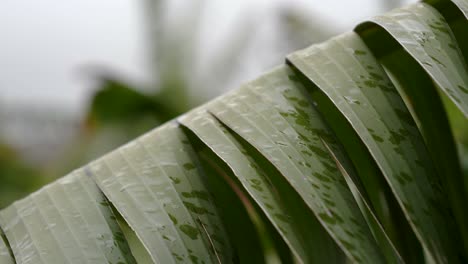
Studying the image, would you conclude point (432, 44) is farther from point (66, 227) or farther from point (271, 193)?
point (66, 227)

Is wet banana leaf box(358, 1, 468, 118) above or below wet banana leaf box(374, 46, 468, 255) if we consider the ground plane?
above

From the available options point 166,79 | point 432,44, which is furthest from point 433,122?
point 166,79

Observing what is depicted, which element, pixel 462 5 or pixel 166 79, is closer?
pixel 462 5

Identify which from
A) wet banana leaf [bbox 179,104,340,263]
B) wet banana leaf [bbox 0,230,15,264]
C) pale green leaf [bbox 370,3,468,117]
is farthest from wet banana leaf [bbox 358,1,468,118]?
wet banana leaf [bbox 0,230,15,264]

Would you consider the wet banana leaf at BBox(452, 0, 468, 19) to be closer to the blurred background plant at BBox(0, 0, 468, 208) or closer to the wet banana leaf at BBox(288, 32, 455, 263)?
the wet banana leaf at BBox(288, 32, 455, 263)

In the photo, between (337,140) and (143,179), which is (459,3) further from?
(143,179)

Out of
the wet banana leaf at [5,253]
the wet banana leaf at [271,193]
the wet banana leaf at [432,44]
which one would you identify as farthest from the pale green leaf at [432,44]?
the wet banana leaf at [5,253]

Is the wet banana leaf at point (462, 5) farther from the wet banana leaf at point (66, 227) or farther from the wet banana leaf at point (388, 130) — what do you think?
the wet banana leaf at point (66, 227)
